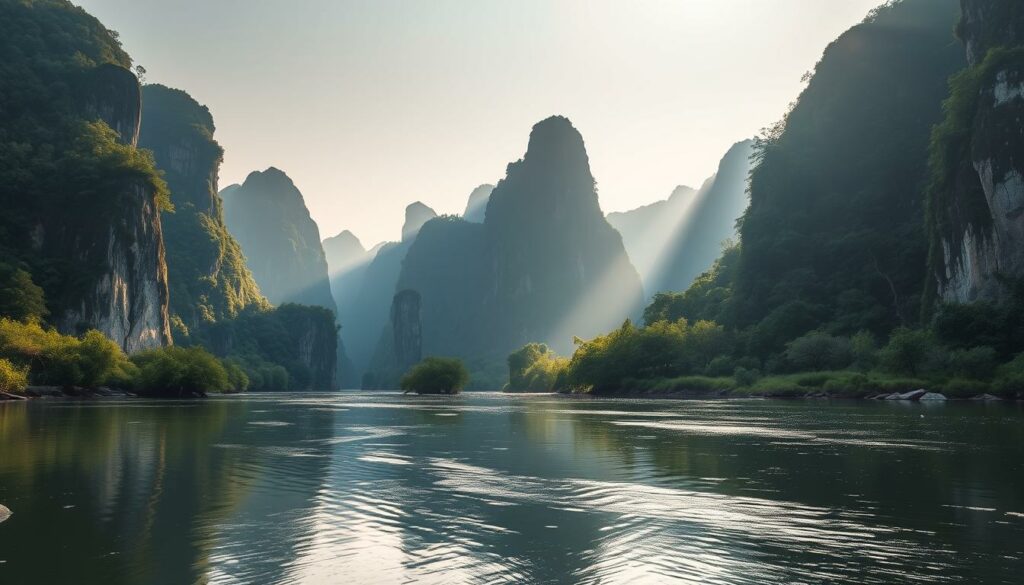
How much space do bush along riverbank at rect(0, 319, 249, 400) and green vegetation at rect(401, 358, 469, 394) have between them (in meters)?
49.2

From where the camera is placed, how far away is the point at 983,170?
261ft

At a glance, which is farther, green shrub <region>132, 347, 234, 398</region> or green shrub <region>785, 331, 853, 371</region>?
green shrub <region>132, 347, 234, 398</region>

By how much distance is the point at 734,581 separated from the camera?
979 cm

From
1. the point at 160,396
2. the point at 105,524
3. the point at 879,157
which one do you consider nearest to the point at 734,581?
the point at 105,524

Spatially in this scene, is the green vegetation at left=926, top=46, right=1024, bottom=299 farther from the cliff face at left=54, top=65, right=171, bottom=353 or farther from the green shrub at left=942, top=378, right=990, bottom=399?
the cliff face at left=54, top=65, right=171, bottom=353

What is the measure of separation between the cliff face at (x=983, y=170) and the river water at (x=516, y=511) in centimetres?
5675

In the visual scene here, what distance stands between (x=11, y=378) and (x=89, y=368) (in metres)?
17.6

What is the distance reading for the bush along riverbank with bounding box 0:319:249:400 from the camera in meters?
77.5

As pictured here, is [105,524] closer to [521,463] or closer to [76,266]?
[521,463]

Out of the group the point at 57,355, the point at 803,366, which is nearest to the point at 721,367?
the point at 803,366

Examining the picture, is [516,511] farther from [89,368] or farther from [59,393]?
[89,368]

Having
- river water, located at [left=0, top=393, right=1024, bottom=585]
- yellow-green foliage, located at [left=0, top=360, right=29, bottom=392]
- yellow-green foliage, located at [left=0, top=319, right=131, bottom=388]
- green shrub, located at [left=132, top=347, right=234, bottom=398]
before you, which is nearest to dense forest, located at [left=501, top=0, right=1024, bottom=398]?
river water, located at [left=0, top=393, right=1024, bottom=585]

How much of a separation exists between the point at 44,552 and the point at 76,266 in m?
128

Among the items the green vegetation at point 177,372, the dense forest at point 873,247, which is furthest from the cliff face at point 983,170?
the green vegetation at point 177,372
